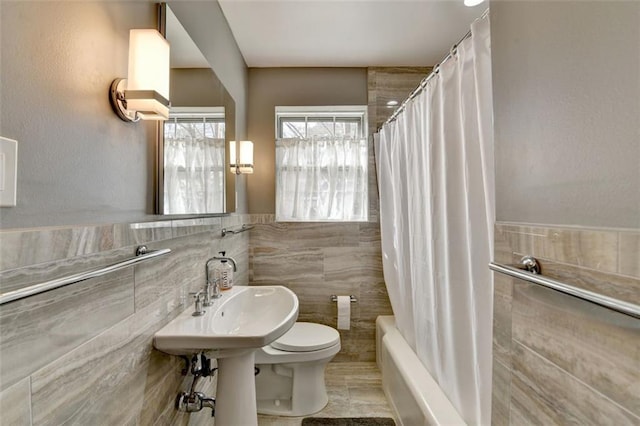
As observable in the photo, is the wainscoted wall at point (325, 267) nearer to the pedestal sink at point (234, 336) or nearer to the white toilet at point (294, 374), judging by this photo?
the white toilet at point (294, 374)

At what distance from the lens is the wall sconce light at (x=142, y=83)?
2.78 ft

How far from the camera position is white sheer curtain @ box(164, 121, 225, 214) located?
121 centimetres

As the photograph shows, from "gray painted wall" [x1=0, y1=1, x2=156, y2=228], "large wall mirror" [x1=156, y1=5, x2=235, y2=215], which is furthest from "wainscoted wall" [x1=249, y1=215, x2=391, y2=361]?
"gray painted wall" [x1=0, y1=1, x2=156, y2=228]

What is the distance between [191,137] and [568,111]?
1386mm

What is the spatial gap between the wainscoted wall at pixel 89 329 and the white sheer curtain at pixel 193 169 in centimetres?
12

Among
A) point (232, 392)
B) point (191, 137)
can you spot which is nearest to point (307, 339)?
point (232, 392)

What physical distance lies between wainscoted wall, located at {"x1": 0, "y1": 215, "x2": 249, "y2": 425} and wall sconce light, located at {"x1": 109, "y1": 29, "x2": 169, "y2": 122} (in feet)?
1.14

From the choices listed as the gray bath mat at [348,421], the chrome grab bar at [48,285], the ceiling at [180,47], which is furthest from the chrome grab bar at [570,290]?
the gray bath mat at [348,421]

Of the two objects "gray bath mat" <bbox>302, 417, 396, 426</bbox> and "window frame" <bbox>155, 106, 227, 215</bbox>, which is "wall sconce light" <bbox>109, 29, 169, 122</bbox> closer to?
"window frame" <bbox>155, 106, 227, 215</bbox>

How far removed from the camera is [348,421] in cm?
185

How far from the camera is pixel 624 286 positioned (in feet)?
1.71

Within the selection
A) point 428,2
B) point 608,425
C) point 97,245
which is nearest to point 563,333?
point 608,425

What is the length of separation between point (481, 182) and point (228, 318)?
1328mm

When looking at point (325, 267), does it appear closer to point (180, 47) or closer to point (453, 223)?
point (453, 223)
